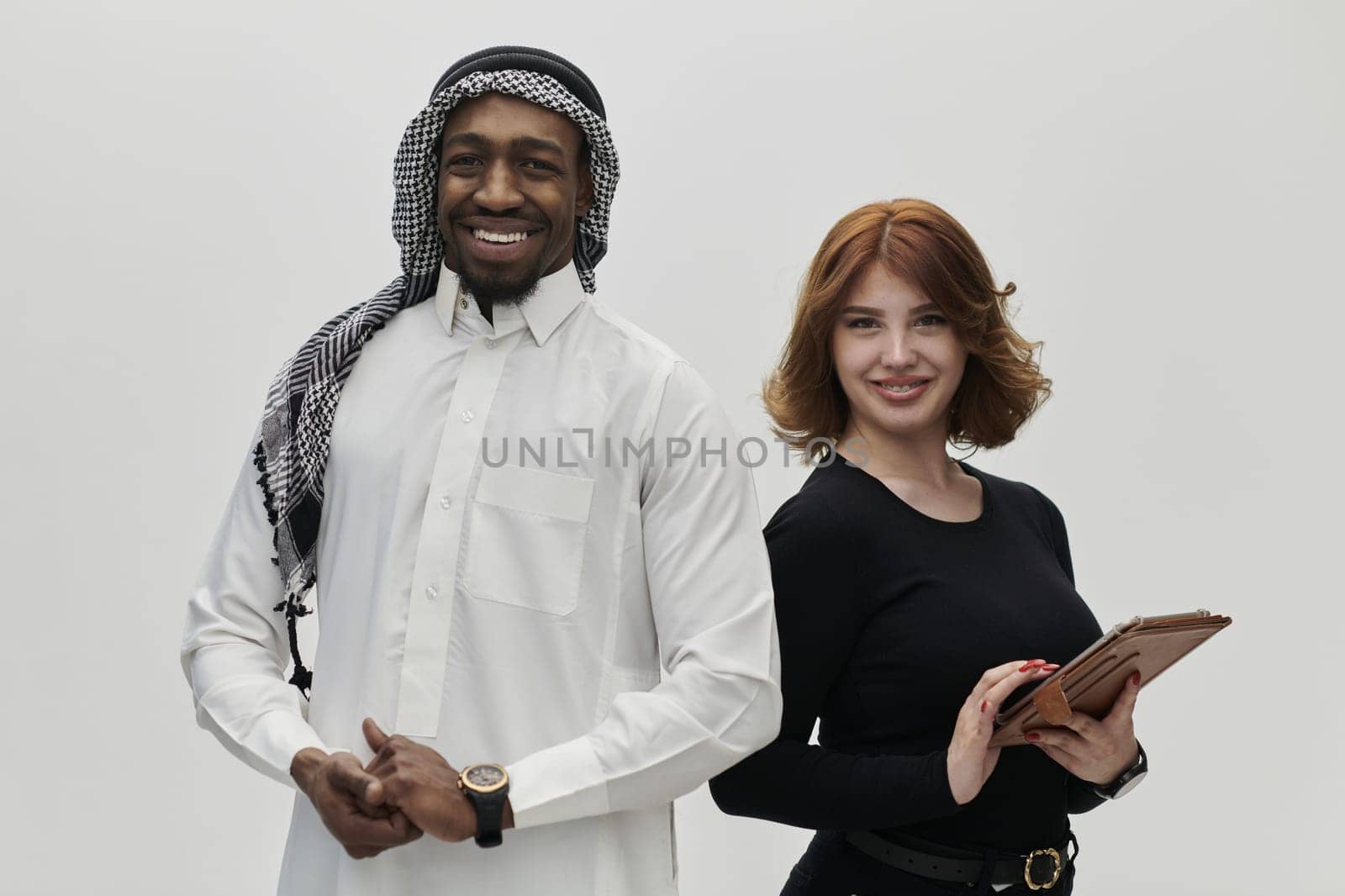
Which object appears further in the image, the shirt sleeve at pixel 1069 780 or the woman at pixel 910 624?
the shirt sleeve at pixel 1069 780

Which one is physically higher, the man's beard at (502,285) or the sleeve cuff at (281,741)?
the man's beard at (502,285)

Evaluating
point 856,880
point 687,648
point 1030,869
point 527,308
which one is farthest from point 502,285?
point 1030,869

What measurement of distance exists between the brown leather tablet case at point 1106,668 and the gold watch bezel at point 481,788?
66 cm

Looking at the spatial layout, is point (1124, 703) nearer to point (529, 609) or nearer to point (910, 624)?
point (910, 624)

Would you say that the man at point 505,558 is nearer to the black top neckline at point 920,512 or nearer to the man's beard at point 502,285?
the man's beard at point 502,285

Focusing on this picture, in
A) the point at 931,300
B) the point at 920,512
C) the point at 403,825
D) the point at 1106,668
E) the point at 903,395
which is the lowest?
the point at 403,825

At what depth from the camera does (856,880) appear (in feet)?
7.33

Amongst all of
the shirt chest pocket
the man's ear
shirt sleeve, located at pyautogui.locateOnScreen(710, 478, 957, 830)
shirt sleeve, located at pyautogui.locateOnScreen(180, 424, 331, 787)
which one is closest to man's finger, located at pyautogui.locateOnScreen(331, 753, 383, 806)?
shirt sleeve, located at pyautogui.locateOnScreen(180, 424, 331, 787)

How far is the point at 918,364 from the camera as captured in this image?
2297 mm

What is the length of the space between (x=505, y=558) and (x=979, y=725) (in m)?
0.66

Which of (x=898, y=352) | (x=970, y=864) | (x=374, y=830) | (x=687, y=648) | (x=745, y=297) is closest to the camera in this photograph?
(x=374, y=830)

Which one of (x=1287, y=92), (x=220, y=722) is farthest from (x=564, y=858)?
(x=1287, y=92)

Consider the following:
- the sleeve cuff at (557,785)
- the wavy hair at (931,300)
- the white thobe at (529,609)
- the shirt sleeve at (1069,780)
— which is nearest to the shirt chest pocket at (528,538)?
the white thobe at (529,609)

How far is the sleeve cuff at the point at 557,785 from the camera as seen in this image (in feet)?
6.18
